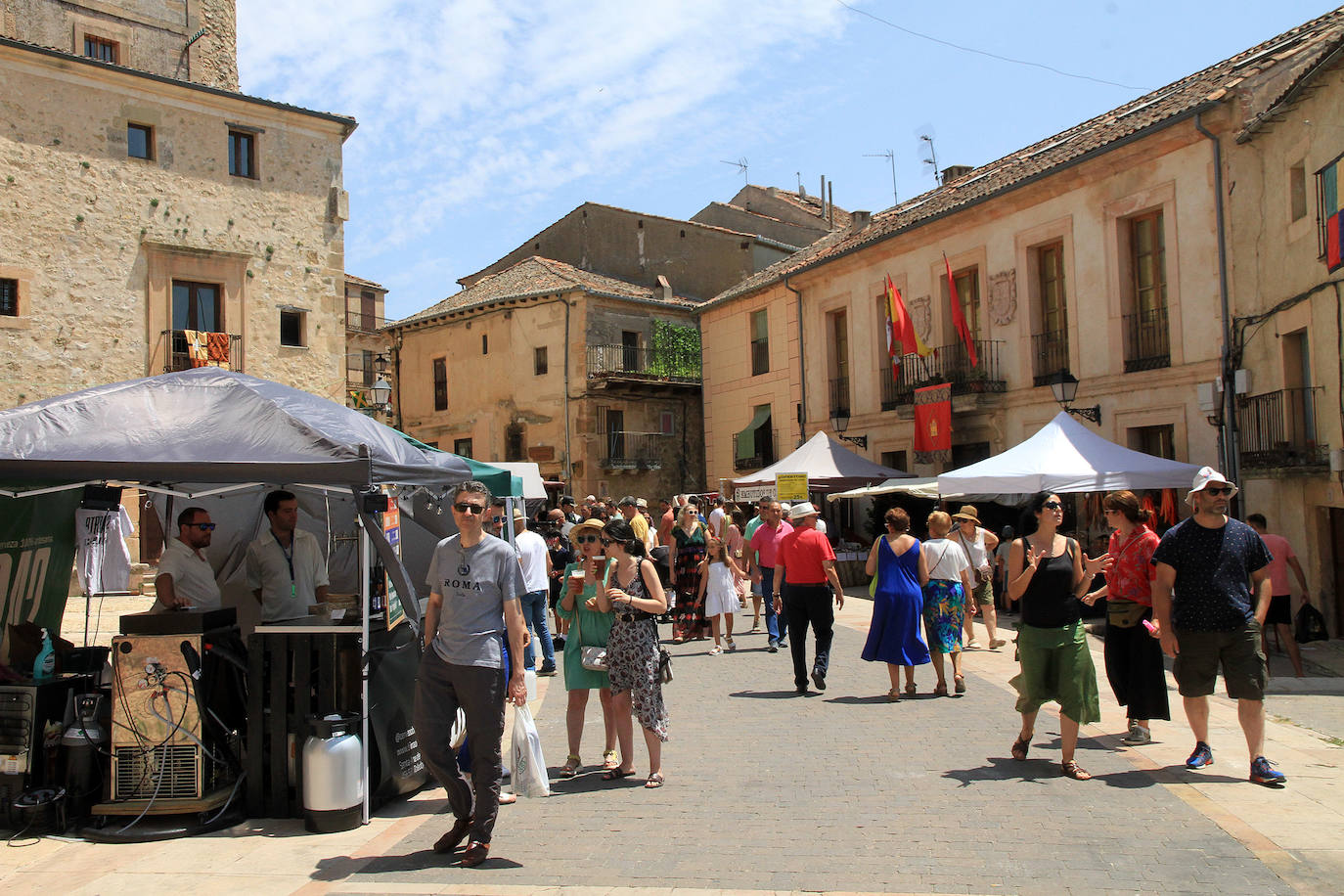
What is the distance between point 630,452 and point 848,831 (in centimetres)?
2830

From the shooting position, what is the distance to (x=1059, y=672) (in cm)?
646

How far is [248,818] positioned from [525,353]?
28.9m

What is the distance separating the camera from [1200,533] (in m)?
6.18

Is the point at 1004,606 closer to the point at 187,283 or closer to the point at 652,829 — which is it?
the point at 652,829

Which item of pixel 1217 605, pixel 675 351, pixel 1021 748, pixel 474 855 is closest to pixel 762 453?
pixel 675 351

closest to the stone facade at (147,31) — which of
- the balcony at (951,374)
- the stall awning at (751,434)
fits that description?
the stall awning at (751,434)

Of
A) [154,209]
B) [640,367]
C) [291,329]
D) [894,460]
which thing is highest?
[154,209]

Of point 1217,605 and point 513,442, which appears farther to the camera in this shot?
point 513,442

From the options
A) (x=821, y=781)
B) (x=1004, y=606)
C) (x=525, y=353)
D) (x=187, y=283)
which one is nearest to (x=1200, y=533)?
(x=821, y=781)

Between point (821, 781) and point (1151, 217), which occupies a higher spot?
point (1151, 217)

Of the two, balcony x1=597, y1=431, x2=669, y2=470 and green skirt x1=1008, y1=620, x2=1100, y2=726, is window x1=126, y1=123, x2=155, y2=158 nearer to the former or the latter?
balcony x1=597, y1=431, x2=669, y2=470

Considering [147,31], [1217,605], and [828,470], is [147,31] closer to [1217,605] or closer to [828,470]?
[828,470]

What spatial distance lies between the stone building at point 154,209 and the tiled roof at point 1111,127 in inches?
457

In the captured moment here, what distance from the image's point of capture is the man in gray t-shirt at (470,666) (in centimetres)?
514
